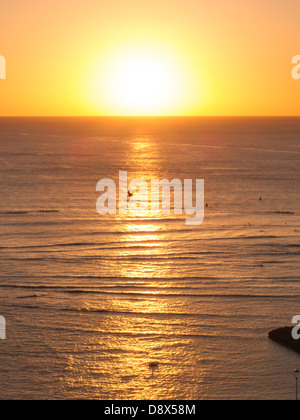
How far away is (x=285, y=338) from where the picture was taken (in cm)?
4719

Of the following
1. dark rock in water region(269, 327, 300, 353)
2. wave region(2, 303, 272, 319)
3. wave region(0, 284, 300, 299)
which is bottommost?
dark rock in water region(269, 327, 300, 353)

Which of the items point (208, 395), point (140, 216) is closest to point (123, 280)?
point (208, 395)

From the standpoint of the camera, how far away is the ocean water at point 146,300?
4275 centimetres

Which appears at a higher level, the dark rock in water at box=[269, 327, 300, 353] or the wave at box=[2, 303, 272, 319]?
the wave at box=[2, 303, 272, 319]

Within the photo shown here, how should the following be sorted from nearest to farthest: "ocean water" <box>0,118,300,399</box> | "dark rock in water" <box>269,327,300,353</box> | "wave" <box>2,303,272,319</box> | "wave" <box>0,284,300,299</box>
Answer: "ocean water" <box>0,118,300,399</box> < "dark rock in water" <box>269,327,300,353</box> < "wave" <box>2,303,272,319</box> < "wave" <box>0,284,300,299</box>

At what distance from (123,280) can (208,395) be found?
978 inches

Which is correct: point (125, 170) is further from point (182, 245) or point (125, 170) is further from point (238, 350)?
point (238, 350)

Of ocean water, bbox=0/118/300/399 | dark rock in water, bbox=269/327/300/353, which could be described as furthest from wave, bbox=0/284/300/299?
dark rock in water, bbox=269/327/300/353

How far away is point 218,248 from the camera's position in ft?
249

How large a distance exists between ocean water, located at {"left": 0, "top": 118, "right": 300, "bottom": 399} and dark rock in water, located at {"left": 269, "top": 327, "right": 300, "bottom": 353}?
83 cm

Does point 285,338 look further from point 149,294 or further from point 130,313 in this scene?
point 149,294

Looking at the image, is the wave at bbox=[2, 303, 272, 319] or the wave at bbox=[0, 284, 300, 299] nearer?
the wave at bbox=[2, 303, 272, 319]

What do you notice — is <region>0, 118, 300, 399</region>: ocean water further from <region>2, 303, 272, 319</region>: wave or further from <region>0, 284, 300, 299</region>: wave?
<region>0, 284, 300, 299</region>: wave

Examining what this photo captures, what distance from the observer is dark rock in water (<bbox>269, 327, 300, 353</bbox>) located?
46.0 metres
